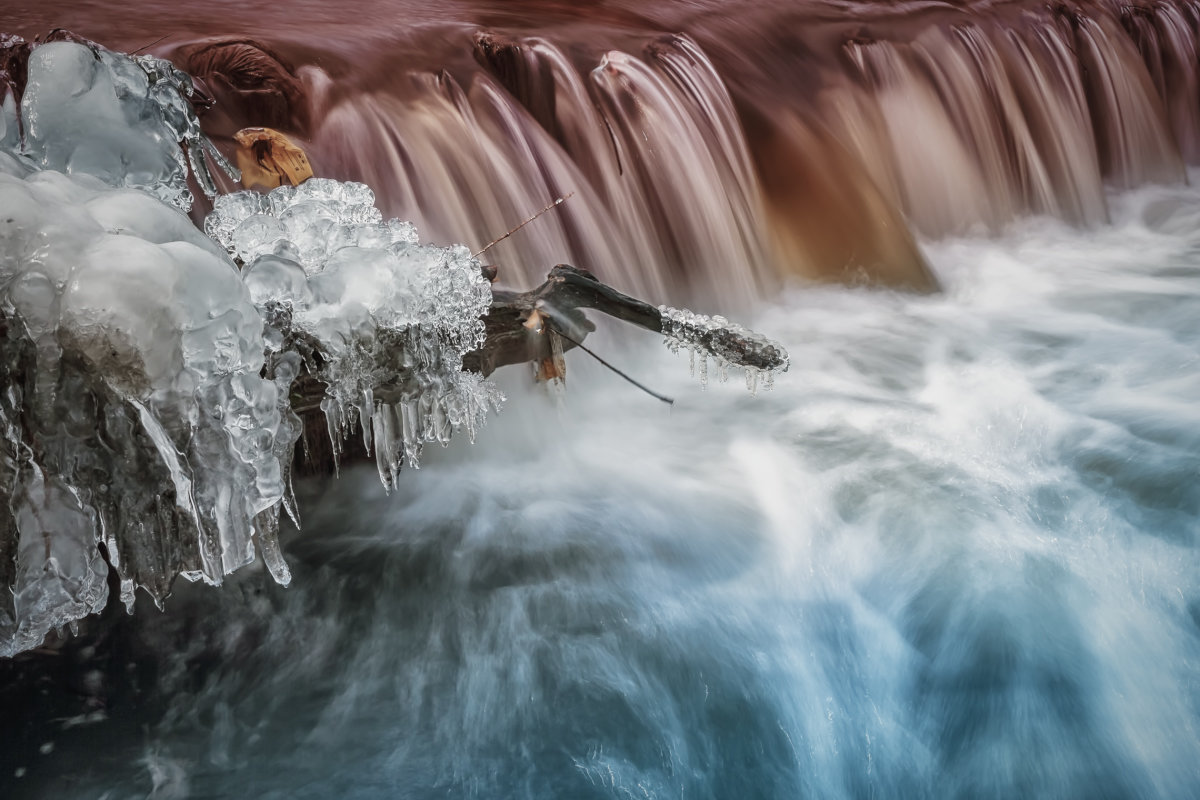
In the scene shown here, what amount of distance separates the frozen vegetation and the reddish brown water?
1.30m

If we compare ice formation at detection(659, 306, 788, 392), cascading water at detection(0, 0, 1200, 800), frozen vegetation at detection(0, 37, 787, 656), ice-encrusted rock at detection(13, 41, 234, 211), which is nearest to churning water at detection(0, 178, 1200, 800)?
cascading water at detection(0, 0, 1200, 800)

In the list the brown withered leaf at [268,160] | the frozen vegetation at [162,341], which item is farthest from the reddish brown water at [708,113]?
the frozen vegetation at [162,341]

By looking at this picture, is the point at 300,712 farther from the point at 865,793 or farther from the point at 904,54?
the point at 904,54

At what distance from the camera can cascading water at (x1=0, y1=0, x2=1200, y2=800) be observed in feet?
9.16

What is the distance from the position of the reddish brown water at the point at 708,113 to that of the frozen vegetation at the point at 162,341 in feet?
4.26

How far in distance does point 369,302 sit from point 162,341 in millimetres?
660

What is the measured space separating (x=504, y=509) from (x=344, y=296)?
1.49 meters

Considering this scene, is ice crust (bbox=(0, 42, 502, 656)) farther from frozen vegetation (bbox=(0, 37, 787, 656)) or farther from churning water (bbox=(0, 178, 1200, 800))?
churning water (bbox=(0, 178, 1200, 800))

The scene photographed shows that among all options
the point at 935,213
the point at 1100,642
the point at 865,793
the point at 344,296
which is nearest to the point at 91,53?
the point at 344,296

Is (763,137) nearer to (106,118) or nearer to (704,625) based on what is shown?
(704,625)

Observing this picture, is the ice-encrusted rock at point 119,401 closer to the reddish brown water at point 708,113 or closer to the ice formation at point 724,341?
the ice formation at point 724,341

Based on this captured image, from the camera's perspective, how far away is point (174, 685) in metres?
2.95

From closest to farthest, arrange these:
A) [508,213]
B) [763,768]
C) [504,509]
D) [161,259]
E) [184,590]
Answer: [161,259] < [763,768] < [184,590] < [504,509] < [508,213]

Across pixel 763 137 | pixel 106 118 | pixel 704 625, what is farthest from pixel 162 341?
pixel 763 137
